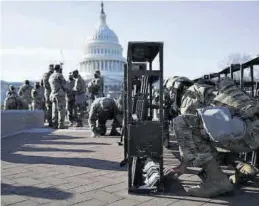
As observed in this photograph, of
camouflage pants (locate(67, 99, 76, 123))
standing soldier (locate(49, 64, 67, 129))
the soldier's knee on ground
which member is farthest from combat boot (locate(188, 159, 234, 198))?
camouflage pants (locate(67, 99, 76, 123))

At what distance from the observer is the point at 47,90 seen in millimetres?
16984

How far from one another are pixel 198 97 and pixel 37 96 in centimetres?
1784

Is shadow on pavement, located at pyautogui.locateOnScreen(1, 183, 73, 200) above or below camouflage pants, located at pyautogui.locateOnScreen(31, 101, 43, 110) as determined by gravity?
below

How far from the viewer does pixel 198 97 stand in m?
4.70

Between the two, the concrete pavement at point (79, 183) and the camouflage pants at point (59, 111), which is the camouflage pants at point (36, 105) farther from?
the concrete pavement at point (79, 183)

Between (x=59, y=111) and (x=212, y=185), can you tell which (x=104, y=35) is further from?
(x=212, y=185)

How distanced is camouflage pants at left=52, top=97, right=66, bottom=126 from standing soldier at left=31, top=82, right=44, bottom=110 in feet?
18.9

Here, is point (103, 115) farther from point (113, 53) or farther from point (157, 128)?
point (113, 53)

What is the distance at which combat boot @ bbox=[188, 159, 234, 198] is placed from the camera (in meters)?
4.29

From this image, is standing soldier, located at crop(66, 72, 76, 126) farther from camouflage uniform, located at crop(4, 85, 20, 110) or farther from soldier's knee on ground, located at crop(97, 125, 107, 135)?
soldier's knee on ground, located at crop(97, 125, 107, 135)

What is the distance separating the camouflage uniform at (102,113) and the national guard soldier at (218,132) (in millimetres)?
6973

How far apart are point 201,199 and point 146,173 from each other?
4.08ft

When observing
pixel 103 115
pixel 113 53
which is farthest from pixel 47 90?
pixel 113 53

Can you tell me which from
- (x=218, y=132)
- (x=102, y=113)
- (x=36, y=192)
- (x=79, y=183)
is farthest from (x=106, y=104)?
(x=218, y=132)
